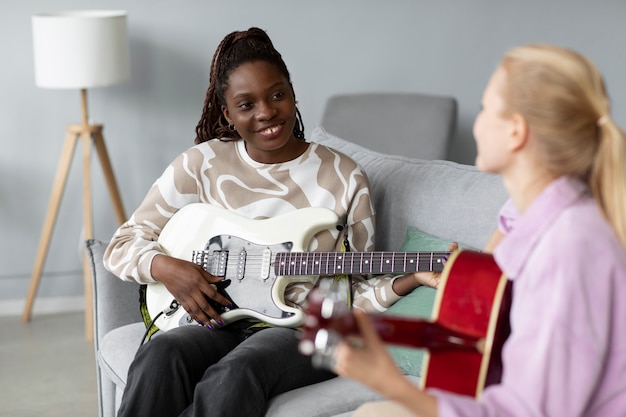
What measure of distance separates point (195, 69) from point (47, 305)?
3.65 feet

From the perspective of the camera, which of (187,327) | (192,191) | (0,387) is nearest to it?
→ (187,327)

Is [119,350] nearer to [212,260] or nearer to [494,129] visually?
[212,260]

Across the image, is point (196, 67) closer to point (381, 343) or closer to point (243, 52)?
point (243, 52)

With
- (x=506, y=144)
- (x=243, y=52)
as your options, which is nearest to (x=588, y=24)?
(x=243, y=52)

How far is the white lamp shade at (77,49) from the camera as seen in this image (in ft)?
10.7

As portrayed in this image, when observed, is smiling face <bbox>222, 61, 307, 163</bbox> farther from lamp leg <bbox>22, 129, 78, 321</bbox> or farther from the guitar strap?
lamp leg <bbox>22, 129, 78, 321</bbox>

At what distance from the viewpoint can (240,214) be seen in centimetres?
211

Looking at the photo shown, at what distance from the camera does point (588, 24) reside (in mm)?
4012

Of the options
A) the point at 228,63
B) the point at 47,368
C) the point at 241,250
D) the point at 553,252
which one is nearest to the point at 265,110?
the point at 228,63

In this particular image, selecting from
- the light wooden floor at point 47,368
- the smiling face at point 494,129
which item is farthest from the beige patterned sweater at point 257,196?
the light wooden floor at point 47,368

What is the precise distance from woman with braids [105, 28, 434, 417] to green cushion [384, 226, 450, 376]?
3 cm

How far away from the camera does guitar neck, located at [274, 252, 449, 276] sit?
1872 millimetres

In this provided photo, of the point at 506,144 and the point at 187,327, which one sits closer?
the point at 506,144

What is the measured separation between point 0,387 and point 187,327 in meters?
1.32
